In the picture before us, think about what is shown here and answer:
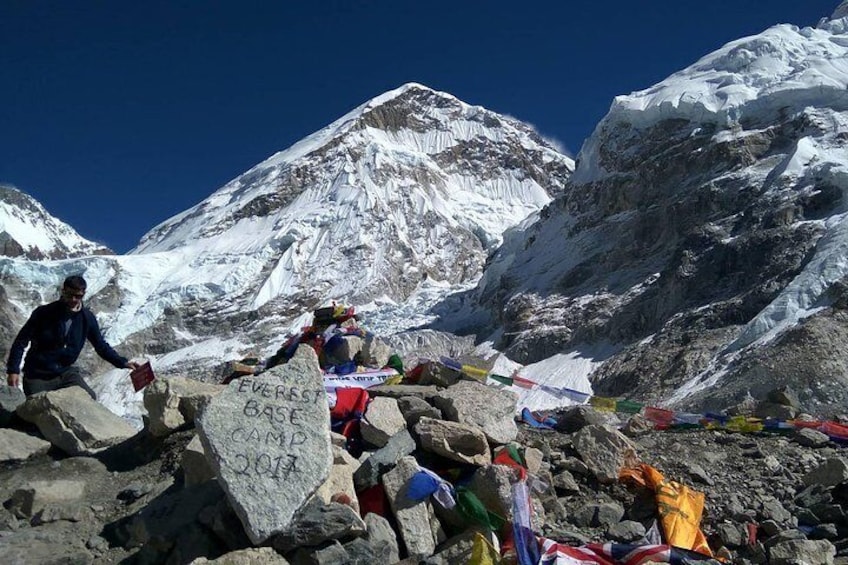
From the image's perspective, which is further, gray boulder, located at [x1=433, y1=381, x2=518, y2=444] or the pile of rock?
gray boulder, located at [x1=433, y1=381, x2=518, y2=444]

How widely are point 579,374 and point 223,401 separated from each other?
48.9m

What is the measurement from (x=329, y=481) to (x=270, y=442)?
0.53 metres

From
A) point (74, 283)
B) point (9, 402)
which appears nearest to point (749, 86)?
point (74, 283)

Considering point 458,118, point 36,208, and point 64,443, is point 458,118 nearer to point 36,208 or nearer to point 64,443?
point 36,208

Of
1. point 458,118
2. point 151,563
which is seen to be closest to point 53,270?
point 458,118

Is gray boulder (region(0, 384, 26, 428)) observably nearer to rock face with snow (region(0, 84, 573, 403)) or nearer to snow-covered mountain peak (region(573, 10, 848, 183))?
snow-covered mountain peak (region(573, 10, 848, 183))

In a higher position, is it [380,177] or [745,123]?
[380,177]

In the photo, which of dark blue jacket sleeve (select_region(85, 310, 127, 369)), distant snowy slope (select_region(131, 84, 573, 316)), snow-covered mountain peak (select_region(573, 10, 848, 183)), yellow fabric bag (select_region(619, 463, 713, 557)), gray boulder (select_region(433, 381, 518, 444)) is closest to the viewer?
yellow fabric bag (select_region(619, 463, 713, 557))

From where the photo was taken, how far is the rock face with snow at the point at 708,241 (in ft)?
111

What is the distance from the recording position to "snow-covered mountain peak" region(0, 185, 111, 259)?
16482 cm

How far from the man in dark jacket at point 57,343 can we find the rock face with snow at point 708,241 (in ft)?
67.8

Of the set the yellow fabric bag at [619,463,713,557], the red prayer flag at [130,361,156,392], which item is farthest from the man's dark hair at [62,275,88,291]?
the yellow fabric bag at [619,463,713,557]

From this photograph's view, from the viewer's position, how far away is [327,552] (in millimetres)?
4664

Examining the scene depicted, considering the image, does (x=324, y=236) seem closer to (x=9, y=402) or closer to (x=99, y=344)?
(x=9, y=402)
